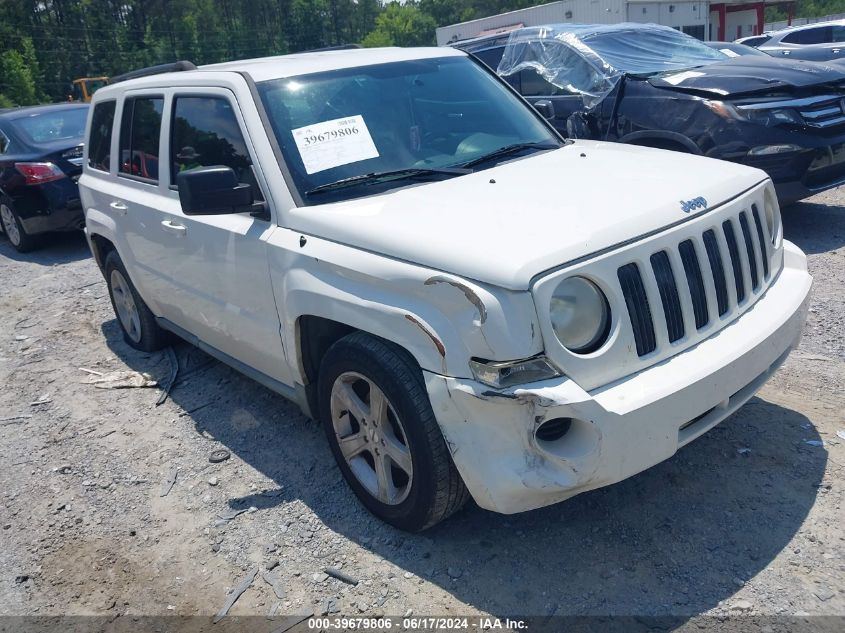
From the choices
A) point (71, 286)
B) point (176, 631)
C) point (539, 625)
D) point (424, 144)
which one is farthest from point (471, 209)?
point (71, 286)

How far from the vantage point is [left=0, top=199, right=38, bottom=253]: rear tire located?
30.3ft

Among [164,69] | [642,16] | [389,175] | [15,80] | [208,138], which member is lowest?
[389,175]

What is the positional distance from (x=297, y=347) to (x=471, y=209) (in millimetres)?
1048

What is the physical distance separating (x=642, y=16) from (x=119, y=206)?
31514 mm

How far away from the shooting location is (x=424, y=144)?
3693 mm

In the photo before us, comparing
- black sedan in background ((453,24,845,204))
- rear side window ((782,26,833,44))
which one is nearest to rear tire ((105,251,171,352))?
black sedan in background ((453,24,845,204))

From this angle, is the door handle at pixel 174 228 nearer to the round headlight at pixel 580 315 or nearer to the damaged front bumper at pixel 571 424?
the damaged front bumper at pixel 571 424

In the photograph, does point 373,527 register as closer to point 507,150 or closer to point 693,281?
point 693,281

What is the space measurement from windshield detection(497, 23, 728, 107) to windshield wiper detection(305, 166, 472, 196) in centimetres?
399

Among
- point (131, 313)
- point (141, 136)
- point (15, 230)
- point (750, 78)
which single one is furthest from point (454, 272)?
point (15, 230)

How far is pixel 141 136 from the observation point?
4.65 meters

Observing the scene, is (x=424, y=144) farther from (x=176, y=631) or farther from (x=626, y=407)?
(x=176, y=631)

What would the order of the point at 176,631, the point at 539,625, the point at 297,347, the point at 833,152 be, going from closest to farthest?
the point at 539,625 < the point at 176,631 < the point at 297,347 < the point at 833,152

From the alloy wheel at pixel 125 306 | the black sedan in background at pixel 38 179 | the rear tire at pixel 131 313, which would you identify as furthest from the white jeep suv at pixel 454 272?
the black sedan in background at pixel 38 179
